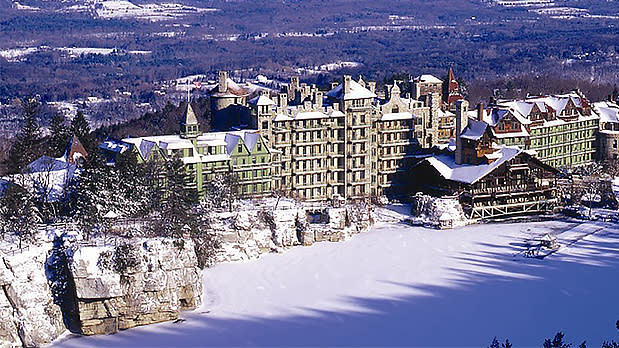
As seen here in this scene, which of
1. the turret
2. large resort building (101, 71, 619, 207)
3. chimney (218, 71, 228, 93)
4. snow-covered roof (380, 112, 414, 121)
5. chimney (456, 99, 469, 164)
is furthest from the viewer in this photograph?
chimney (218, 71, 228, 93)

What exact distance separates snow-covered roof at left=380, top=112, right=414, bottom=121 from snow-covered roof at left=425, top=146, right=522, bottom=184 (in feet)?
8.32

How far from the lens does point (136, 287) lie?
42.0 meters

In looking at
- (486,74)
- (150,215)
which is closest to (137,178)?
(150,215)

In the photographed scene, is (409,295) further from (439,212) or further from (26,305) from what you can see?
(26,305)

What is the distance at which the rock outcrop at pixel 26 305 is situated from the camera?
39.9 meters

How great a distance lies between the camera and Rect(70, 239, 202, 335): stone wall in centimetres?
4119

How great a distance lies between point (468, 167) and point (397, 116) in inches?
186

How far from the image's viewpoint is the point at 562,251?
50.7 metres

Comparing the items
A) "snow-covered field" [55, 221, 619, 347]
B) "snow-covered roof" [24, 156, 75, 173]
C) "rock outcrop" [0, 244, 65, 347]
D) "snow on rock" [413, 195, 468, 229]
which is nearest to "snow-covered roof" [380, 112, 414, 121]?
"snow on rock" [413, 195, 468, 229]

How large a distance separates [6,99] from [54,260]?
9147cm

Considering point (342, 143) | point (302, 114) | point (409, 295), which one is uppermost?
point (302, 114)

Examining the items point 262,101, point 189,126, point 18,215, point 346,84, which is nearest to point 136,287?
point 18,215

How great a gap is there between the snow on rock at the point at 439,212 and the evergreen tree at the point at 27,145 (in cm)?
1885

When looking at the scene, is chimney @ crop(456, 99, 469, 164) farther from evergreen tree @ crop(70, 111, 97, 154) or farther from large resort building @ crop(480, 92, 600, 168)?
evergreen tree @ crop(70, 111, 97, 154)
